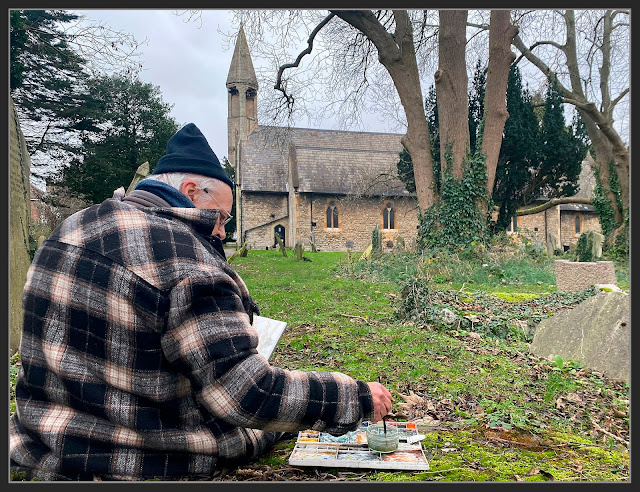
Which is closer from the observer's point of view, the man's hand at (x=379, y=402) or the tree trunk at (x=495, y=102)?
the man's hand at (x=379, y=402)

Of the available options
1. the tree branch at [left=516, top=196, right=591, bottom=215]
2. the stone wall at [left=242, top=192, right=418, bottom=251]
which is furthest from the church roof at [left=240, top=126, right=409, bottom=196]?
the tree branch at [left=516, top=196, right=591, bottom=215]

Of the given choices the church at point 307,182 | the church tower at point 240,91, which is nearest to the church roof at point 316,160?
the church at point 307,182

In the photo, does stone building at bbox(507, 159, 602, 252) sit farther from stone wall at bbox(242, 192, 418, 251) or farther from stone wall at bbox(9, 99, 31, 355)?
stone wall at bbox(9, 99, 31, 355)

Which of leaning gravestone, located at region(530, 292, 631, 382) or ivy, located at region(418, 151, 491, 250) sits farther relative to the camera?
ivy, located at region(418, 151, 491, 250)

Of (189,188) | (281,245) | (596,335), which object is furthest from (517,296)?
(189,188)

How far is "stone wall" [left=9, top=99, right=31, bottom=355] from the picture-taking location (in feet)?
9.48

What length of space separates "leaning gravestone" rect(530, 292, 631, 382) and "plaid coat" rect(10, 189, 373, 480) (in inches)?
92.2

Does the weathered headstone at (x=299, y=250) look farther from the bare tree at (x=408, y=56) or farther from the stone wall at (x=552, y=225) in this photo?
the stone wall at (x=552, y=225)

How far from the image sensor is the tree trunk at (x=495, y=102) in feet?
15.2

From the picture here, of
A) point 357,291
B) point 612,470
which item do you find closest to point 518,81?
point 357,291

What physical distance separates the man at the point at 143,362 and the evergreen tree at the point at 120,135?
4.58ft

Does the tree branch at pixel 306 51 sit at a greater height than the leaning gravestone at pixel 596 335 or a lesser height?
greater

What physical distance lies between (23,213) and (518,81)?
4596 millimetres

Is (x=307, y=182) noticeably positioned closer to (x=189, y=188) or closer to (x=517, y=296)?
(x=517, y=296)
